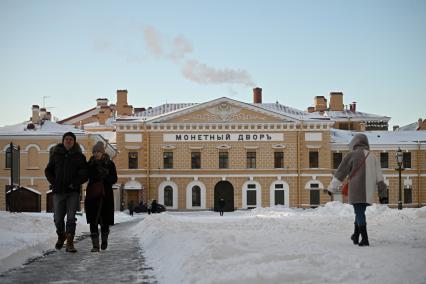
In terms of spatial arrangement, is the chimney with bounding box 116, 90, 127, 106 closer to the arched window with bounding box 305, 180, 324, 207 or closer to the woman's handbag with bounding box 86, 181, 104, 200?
the arched window with bounding box 305, 180, 324, 207

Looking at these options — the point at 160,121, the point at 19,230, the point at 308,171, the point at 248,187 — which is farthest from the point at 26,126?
the point at 19,230

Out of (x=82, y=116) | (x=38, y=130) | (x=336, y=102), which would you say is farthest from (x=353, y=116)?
(x=38, y=130)

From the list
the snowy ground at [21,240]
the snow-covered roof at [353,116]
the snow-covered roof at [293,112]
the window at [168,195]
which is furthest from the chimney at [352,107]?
the snowy ground at [21,240]

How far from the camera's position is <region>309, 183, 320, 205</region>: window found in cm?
5722

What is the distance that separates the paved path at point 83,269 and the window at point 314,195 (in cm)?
4554

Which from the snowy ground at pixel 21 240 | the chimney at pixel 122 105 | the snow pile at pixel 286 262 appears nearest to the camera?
the snow pile at pixel 286 262

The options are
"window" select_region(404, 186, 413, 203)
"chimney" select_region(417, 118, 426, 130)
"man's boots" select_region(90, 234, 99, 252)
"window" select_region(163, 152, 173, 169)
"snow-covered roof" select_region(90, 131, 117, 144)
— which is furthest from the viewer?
"chimney" select_region(417, 118, 426, 130)

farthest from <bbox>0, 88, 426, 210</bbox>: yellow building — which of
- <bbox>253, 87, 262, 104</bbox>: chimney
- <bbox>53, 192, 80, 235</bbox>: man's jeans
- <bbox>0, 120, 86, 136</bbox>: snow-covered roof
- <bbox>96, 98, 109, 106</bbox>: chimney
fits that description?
<bbox>53, 192, 80, 235</bbox>: man's jeans

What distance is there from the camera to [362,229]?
1027cm

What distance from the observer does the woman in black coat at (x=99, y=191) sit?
1204 centimetres

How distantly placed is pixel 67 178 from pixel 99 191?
0.59 m

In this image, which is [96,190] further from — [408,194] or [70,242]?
[408,194]

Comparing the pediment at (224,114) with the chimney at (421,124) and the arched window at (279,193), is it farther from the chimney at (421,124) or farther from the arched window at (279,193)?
the chimney at (421,124)

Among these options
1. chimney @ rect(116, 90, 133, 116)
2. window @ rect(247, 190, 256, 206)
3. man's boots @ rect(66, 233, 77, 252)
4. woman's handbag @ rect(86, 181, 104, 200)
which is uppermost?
chimney @ rect(116, 90, 133, 116)
